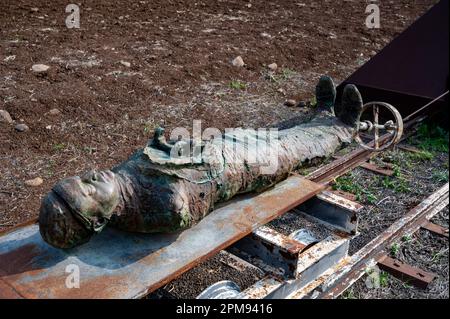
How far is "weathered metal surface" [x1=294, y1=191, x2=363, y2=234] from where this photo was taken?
3.47m

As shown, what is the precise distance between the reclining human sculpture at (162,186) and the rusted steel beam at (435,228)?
3.57 ft

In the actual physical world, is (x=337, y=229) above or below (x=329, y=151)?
below

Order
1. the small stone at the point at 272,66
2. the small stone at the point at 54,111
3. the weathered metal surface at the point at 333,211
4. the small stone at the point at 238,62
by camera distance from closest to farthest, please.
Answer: the weathered metal surface at the point at 333,211 → the small stone at the point at 54,111 → the small stone at the point at 238,62 → the small stone at the point at 272,66

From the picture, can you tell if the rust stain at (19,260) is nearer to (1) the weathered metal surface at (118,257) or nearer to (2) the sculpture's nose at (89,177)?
(1) the weathered metal surface at (118,257)

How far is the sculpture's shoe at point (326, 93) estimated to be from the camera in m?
4.13

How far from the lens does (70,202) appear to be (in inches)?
96.2

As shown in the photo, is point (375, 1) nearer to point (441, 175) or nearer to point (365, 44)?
point (365, 44)

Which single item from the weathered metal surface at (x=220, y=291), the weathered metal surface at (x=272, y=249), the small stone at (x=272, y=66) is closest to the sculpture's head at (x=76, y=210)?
the weathered metal surface at (x=220, y=291)

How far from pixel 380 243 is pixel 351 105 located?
1.05 meters

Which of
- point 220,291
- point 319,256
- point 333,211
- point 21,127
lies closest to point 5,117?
point 21,127

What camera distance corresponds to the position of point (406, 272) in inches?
137
